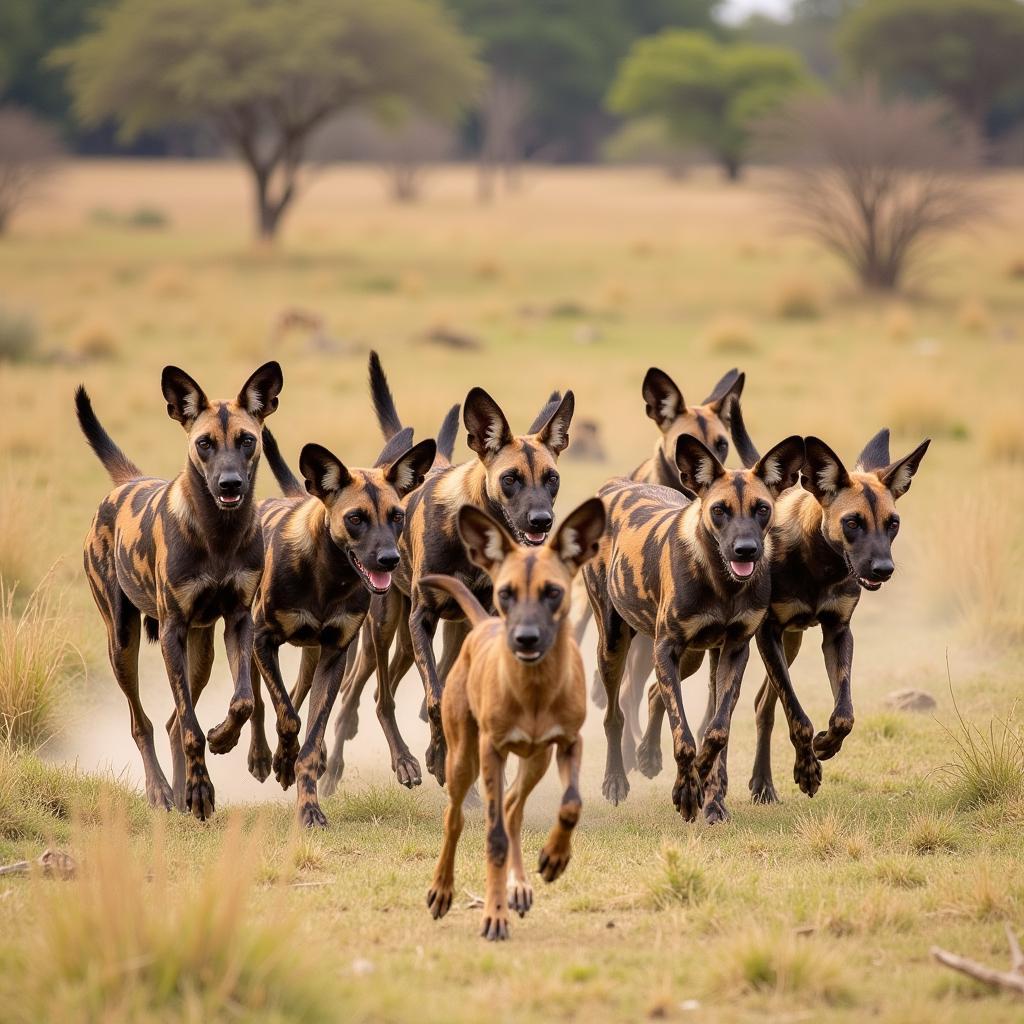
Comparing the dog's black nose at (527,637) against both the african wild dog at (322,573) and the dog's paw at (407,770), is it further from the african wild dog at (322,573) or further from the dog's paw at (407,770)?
the dog's paw at (407,770)

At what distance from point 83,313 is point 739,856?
20677mm

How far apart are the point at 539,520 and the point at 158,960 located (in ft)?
10.4

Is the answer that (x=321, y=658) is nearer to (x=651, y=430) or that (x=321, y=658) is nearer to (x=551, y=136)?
(x=651, y=430)

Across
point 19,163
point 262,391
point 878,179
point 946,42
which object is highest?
point 946,42

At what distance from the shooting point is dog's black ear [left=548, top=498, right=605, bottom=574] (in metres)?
5.41

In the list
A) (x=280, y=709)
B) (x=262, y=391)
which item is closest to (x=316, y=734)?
(x=280, y=709)

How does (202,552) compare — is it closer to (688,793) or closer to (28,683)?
(28,683)

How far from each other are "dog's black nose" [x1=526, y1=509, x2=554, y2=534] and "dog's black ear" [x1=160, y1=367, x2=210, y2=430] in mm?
1558

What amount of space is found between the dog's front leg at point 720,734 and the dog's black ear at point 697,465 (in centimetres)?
74

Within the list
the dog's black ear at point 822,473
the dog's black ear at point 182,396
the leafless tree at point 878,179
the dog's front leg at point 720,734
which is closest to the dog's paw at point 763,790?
the dog's front leg at point 720,734

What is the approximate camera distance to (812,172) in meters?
28.7

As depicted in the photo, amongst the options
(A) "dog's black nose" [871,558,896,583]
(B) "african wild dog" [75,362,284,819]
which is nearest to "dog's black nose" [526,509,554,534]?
(B) "african wild dog" [75,362,284,819]

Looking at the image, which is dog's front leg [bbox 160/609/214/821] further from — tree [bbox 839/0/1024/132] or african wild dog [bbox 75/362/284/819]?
tree [bbox 839/0/1024/132]

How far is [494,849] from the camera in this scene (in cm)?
536
